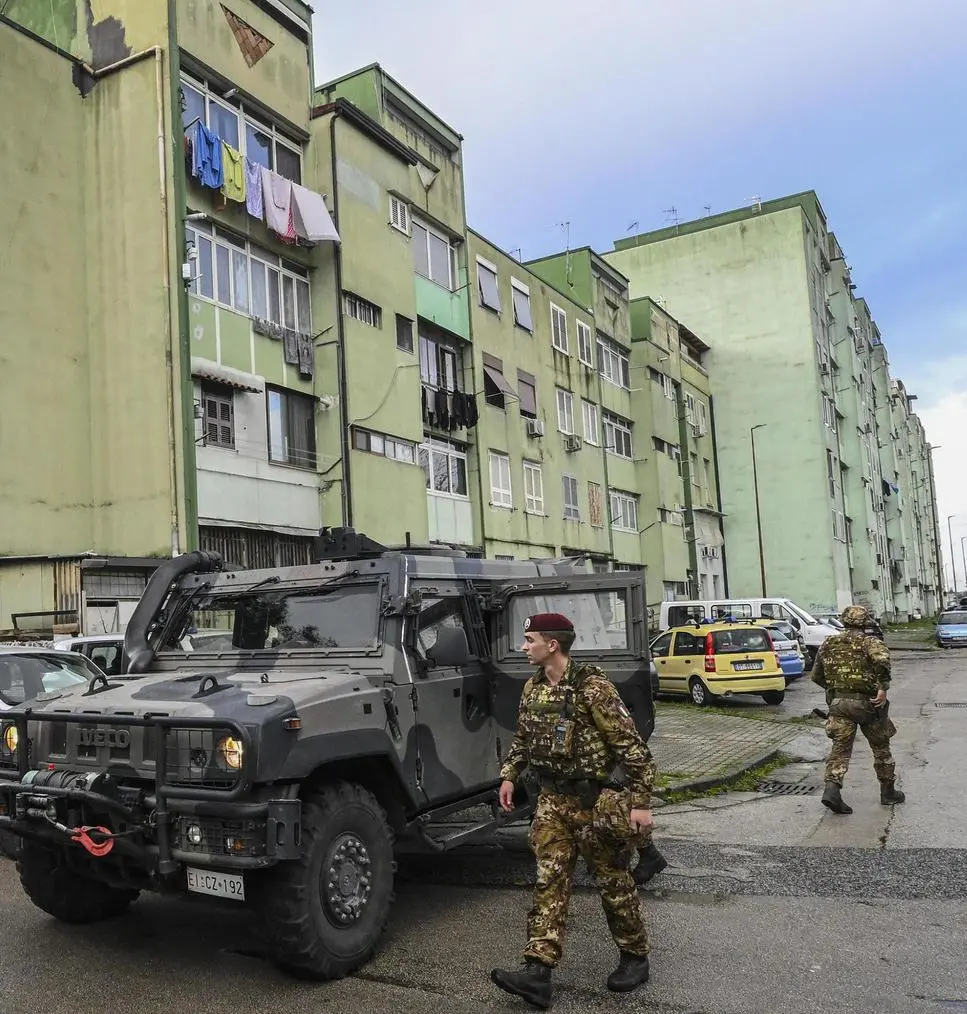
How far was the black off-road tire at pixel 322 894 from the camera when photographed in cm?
475

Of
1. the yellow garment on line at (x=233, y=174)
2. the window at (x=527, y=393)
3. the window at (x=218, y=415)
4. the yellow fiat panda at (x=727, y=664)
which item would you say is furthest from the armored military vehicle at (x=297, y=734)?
the window at (x=527, y=393)

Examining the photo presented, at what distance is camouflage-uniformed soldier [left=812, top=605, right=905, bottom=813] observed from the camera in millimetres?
8859

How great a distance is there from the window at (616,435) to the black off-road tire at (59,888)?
33.5m

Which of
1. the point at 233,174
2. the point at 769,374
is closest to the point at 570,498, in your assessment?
the point at 233,174

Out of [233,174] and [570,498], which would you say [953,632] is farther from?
[233,174]

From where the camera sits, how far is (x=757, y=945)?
5.32 metres

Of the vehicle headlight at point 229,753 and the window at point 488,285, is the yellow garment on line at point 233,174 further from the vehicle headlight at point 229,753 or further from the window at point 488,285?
the vehicle headlight at point 229,753

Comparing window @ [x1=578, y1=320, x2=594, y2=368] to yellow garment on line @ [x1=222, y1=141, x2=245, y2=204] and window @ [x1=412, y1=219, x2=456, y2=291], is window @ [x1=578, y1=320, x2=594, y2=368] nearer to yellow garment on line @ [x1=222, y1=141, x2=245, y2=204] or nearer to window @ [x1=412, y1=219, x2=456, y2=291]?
window @ [x1=412, y1=219, x2=456, y2=291]

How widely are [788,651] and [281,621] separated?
18777 millimetres

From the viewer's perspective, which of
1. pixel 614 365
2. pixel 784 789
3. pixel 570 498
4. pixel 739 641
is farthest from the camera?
pixel 614 365

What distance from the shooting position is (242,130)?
2161 centimetres

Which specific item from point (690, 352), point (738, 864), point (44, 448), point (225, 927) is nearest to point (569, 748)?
point (225, 927)

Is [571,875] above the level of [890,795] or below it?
above

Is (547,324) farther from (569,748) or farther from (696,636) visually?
(569,748)
